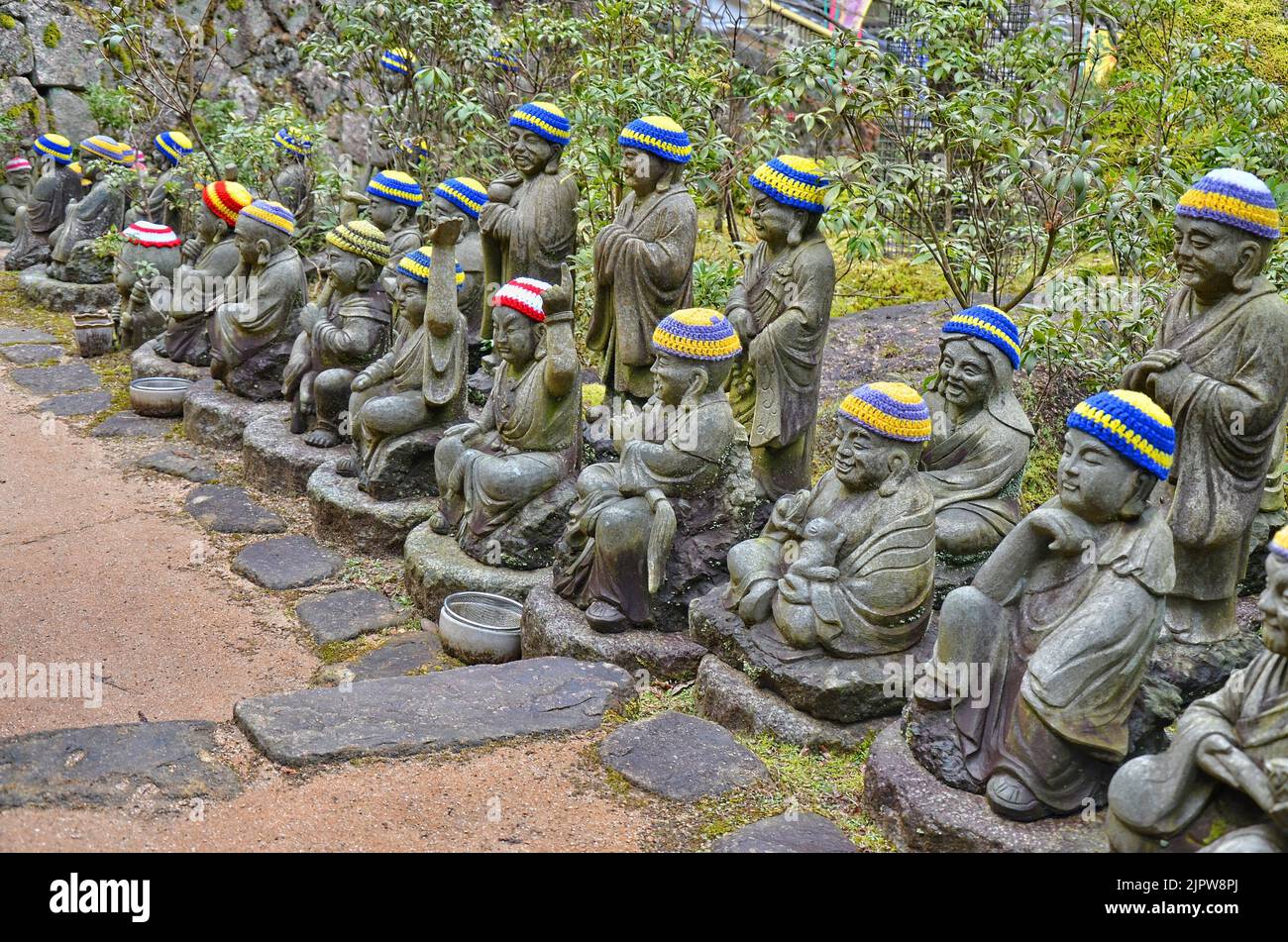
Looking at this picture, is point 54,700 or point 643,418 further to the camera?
point 643,418

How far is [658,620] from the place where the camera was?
625 cm

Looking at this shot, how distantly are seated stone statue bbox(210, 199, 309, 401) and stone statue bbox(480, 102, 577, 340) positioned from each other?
6.90 feet

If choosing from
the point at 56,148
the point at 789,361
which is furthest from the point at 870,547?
the point at 56,148

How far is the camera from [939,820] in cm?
434

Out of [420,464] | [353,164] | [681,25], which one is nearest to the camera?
[420,464]

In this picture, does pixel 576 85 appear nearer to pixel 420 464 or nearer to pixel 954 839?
pixel 420 464

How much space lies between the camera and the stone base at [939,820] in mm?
4195

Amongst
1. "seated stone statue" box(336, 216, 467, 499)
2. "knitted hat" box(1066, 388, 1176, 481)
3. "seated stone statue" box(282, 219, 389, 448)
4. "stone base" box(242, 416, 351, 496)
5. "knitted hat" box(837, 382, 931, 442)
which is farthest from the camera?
"stone base" box(242, 416, 351, 496)

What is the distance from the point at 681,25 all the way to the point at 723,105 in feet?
5.14

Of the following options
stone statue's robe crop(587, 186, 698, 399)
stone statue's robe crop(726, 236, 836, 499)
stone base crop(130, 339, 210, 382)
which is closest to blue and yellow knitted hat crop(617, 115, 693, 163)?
stone statue's robe crop(587, 186, 698, 399)

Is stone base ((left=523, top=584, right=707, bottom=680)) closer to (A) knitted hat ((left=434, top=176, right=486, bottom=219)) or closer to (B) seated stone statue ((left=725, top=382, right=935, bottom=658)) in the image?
(B) seated stone statue ((left=725, top=382, right=935, bottom=658))

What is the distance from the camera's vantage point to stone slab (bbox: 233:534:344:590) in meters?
7.72

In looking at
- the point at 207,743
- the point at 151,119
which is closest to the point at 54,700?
the point at 207,743

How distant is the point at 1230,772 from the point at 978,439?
2.55 m
